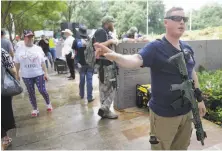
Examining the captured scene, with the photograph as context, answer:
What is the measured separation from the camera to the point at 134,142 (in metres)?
3.66

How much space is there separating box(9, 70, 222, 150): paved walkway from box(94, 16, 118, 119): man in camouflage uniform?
247 mm

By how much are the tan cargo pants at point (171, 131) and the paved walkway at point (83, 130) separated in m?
1.15

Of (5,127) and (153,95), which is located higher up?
(153,95)

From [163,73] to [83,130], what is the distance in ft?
7.88

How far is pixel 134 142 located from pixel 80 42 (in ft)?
11.4

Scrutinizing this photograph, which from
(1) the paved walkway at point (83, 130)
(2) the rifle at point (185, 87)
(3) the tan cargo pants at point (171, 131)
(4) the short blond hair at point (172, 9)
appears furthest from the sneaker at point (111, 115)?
(4) the short blond hair at point (172, 9)

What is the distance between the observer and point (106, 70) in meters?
4.37

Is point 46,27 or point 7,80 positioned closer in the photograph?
point 7,80

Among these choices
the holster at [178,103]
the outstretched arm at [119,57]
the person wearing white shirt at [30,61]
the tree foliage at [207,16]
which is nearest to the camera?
the outstretched arm at [119,57]

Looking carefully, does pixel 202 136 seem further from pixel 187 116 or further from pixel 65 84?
pixel 65 84

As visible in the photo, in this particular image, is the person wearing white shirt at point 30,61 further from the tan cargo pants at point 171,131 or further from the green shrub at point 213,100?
the green shrub at point 213,100

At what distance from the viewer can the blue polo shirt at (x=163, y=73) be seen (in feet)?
6.95

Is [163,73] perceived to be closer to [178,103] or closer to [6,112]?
[178,103]

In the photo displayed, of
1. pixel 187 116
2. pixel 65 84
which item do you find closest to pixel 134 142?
pixel 187 116
